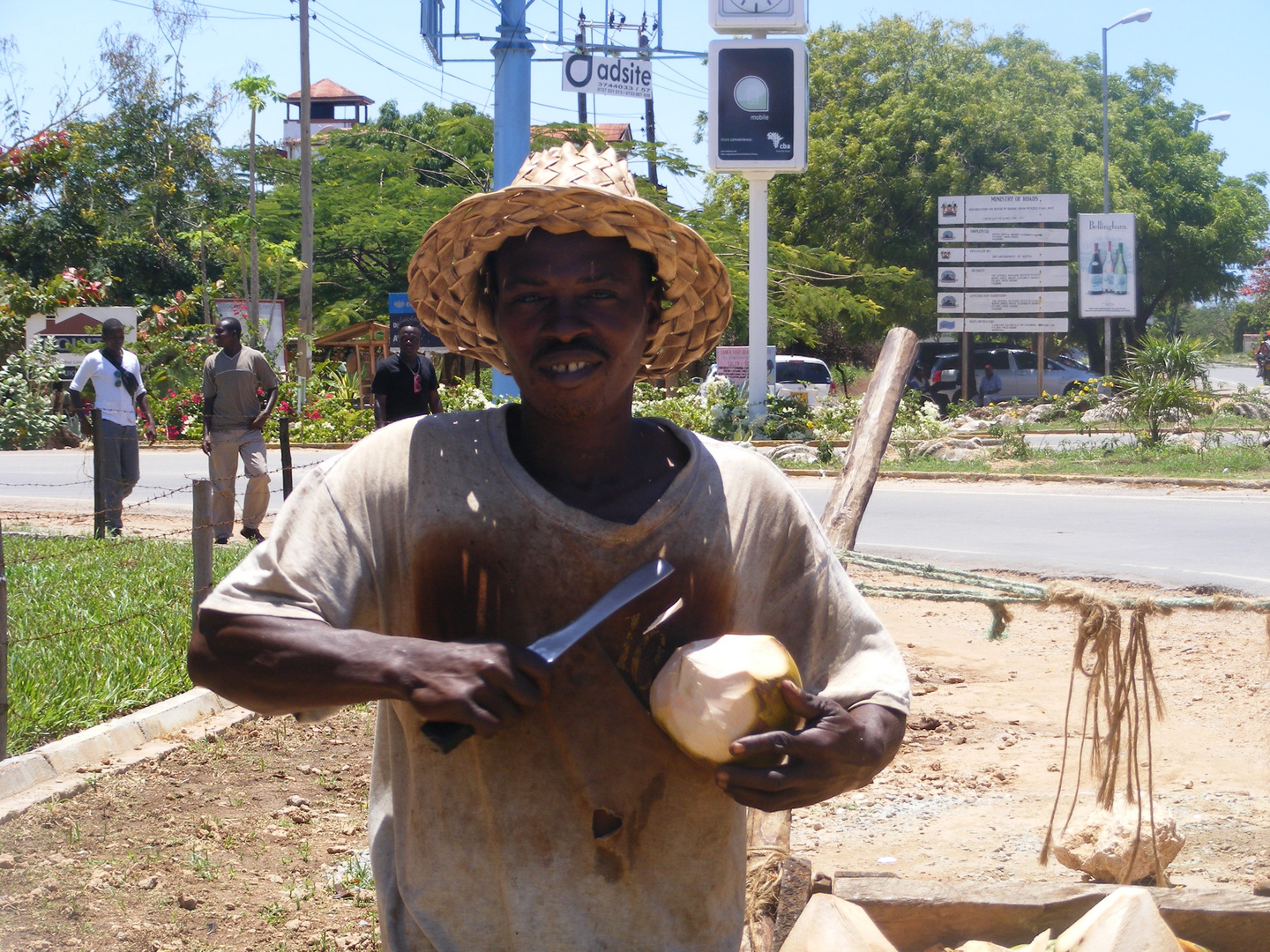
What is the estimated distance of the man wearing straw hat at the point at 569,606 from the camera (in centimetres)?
150

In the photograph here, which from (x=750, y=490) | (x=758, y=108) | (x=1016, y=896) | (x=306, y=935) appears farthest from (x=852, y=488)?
(x=758, y=108)

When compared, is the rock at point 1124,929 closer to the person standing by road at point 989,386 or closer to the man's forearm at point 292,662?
the man's forearm at point 292,662

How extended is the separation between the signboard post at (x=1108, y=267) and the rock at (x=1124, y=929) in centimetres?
2767

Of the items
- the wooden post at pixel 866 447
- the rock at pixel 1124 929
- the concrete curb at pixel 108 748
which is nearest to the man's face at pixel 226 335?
the concrete curb at pixel 108 748

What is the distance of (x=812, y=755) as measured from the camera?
1448 millimetres

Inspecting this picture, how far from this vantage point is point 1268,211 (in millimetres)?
41531

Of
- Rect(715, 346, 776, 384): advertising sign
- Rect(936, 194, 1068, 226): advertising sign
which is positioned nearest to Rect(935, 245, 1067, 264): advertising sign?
Rect(936, 194, 1068, 226): advertising sign

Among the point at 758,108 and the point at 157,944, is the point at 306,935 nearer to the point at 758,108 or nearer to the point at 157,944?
the point at 157,944

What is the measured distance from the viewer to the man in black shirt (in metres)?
10.4

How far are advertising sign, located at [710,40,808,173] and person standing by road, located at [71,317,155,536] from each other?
11597mm

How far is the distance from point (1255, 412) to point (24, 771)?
2242 centimetres

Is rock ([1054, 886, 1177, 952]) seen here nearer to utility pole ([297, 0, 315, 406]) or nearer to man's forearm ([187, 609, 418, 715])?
man's forearm ([187, 609, 418, 715])

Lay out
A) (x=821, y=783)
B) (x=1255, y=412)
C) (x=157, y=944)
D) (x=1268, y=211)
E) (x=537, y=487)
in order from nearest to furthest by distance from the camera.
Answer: (x=821, y=783) < (x=537, y=487) < (x=157, y=944) < (x=1255, y=412) < (x=1268, y=211)

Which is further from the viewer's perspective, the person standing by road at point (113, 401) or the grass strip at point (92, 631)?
the person standing by road at point (113, 401)
